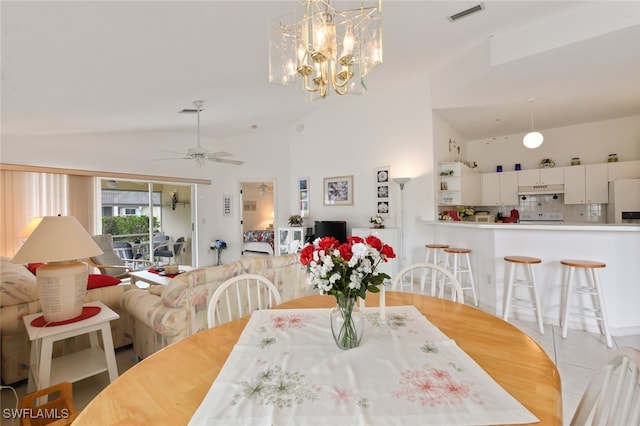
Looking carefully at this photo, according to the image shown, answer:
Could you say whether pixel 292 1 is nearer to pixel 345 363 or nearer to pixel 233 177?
pixel 345 363

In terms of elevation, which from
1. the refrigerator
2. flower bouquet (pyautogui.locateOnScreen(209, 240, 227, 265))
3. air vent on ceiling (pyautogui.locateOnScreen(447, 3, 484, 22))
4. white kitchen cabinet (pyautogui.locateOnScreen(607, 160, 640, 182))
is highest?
air vent on ceiling (pyautogui.locateOnScreen(447, 3, 484, 22))

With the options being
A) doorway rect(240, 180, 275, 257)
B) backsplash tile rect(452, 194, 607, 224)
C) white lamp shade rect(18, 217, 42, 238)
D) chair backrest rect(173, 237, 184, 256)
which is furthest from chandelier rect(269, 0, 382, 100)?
doorway rect(240, 180, 275, 257)

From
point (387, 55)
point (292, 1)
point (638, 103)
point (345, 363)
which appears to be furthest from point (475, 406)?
point (638, 103)

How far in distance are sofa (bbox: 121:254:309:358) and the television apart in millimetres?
2931

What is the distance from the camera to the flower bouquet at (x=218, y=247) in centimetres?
701

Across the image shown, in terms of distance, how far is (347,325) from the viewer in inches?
42.8

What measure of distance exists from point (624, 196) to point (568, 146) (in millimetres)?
1380

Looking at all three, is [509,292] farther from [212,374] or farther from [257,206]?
[257,206]

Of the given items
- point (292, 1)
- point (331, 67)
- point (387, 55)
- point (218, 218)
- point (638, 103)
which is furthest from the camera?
point (218, 218)

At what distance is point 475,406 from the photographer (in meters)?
0.78

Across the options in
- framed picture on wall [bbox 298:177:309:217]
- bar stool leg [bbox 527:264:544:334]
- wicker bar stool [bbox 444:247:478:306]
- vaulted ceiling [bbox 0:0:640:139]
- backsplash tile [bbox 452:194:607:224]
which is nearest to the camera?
vaulted ceiling [bbox 0:0:640:139]

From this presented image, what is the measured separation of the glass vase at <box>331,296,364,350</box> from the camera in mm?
1080

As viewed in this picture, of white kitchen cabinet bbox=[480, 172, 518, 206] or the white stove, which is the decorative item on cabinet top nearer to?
white kitchen cabinet bbox=[480, 172, 518, 206]

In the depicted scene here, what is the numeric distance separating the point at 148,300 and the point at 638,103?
7013mm
